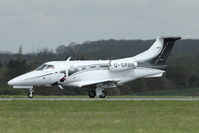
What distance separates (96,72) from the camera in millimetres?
42000

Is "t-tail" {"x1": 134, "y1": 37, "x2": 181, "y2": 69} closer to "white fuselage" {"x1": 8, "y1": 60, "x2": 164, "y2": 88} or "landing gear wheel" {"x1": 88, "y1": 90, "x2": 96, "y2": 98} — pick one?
"white fuselage" {"x1": 8, "y1": 60, "x2": 164, "y2": 88}

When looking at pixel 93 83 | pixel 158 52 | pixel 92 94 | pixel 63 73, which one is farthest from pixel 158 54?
pixel 63 73

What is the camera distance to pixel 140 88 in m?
74.9

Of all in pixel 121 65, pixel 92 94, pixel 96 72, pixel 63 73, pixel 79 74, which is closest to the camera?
pixel 63 73

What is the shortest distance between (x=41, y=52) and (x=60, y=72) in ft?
203

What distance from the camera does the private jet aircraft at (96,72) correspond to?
41125 mm

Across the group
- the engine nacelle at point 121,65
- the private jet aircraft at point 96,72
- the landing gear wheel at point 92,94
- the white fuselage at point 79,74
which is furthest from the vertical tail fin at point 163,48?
the landing gear wheel at point 92,94

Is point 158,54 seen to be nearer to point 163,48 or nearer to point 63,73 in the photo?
point 163,48

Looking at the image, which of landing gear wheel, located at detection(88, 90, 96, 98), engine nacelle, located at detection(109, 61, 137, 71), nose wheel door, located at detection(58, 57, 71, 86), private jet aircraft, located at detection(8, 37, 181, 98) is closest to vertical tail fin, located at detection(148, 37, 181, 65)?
private jet aircraft, located at detection(8, 37, 181, 98)

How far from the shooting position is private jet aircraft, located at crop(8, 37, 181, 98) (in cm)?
4112

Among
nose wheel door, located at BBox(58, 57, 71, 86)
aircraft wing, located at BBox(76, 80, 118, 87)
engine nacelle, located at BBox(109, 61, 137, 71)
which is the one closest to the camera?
nose wheel door, located at BBox(58, 57, 71, 86)

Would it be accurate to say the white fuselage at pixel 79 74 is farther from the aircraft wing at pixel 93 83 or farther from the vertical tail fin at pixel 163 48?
the vertical tail fin at pixel 163 48

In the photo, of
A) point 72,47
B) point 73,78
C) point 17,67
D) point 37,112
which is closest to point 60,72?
point 73,78

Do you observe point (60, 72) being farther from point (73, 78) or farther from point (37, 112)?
point (37, 112)
